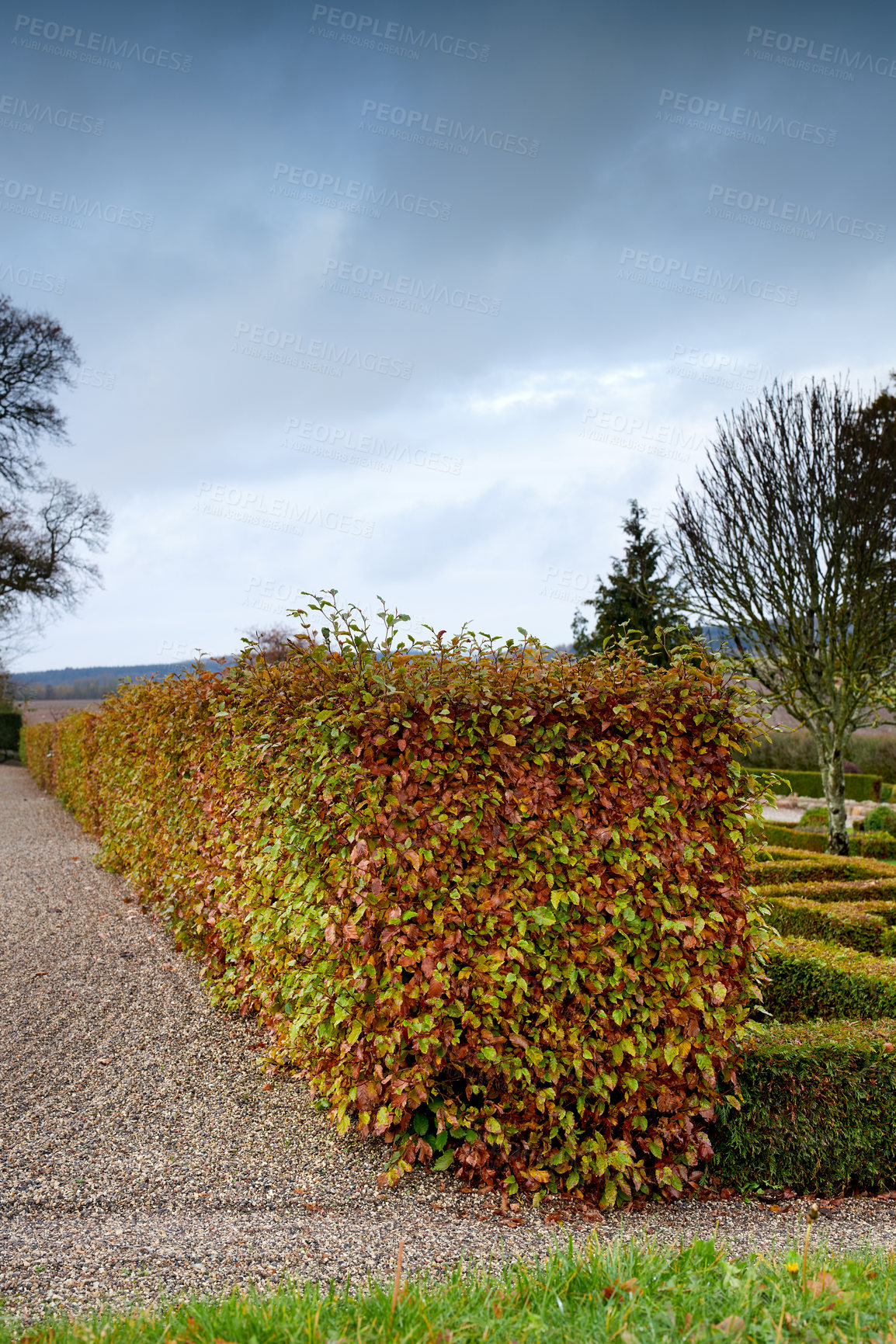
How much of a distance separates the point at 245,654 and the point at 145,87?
791 cm

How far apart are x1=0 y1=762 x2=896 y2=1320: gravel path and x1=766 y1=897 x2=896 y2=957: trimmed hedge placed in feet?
9.09

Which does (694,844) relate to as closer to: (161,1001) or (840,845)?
(161,1001)

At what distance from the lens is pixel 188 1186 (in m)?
3.16

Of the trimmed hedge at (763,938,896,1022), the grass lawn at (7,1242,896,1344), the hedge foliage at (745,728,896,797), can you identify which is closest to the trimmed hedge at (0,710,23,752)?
the hedge foliage at (745,728,896,797)

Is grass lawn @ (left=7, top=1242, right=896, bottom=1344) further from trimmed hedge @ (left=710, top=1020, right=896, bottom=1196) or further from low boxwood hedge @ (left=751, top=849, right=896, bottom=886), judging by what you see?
low boxwood hedge @ (left=751, top=849, right=896, bottom=886)

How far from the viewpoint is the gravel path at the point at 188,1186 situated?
247 cm

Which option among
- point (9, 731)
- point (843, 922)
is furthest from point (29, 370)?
point (843, 922)

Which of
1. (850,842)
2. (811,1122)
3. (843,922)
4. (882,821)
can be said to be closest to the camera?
(811,1122)

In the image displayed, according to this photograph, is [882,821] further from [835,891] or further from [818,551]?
[835,891]

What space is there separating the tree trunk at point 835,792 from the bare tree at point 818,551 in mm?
19

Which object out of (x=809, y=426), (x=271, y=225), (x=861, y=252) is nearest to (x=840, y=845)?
(x=809, y=426)

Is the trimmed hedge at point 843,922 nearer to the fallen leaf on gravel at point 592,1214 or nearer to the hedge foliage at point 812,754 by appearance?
the fallen leaf on gravel at point 592,1214

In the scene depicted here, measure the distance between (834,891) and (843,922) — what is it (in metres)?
1.18

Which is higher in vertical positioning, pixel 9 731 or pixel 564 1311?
pixel 564 1311
